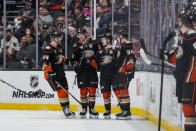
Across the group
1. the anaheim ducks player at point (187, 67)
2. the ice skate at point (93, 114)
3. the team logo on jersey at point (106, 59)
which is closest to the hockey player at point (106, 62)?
the team logo on jersey at point (106, 59)

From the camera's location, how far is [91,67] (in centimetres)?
963

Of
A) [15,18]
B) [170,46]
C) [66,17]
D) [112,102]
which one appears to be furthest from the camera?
[15,18]

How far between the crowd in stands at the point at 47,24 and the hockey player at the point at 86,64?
4.79ft

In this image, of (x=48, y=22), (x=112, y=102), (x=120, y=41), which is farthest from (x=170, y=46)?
(x=48, y=22)

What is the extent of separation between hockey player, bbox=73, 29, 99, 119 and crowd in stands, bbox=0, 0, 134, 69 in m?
1.46

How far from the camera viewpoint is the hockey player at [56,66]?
955 cm

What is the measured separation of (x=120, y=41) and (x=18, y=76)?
281 centimetres

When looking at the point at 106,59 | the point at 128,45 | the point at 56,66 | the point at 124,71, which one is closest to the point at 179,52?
the point at 128,45

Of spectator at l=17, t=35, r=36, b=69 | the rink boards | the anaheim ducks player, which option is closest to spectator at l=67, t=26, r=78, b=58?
the rink boards

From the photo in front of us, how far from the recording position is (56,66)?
32.1ft

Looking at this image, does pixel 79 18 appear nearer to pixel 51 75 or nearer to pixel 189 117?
pixel 51 75

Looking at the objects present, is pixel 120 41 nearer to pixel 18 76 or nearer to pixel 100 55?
pixel 100 55

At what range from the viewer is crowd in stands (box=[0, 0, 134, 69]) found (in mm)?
11422

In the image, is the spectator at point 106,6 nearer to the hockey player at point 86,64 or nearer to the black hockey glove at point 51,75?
the hockey player at point 86,64
